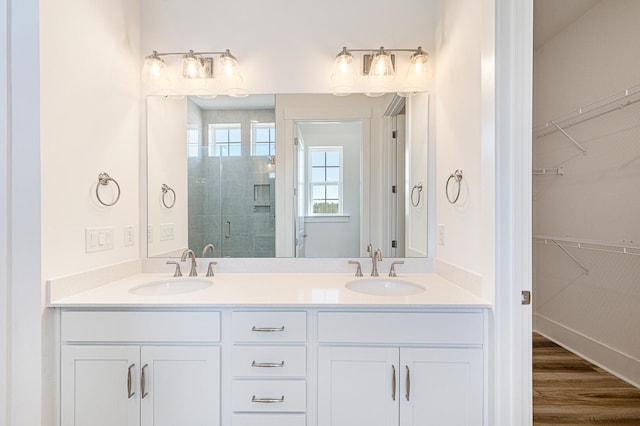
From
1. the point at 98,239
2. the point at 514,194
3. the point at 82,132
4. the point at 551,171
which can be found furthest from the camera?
the point at 551,171

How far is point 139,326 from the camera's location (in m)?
1.35

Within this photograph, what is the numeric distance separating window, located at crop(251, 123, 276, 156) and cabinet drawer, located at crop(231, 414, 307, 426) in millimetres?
1393

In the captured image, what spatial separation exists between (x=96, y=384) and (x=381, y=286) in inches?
55.2

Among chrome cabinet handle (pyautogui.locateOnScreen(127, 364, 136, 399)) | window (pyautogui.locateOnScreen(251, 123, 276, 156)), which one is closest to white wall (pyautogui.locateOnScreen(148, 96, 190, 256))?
window (pyautogui.locateOnScreen(251, 123, 276, 156))

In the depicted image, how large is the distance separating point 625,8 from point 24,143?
3.30 metres

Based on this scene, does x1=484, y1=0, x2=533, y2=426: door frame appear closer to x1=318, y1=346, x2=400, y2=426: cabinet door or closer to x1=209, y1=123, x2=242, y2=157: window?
x1=318, y1=346, x2=400, y2=426: cabinet door

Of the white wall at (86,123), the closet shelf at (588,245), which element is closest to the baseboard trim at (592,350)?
the closet shelf at (588,245)

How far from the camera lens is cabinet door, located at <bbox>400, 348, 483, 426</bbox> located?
1320 millimetres

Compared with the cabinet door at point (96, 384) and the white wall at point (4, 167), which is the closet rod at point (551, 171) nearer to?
the cabinet door at point (96, 384)

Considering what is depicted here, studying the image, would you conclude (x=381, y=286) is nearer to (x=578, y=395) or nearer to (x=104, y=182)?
(x=578, y=395)

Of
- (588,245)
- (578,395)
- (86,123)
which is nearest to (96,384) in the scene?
(86,123)

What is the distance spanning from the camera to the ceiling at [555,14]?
228 cm

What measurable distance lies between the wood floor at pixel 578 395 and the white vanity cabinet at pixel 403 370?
0.86 meters

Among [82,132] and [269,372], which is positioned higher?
[82,132]
